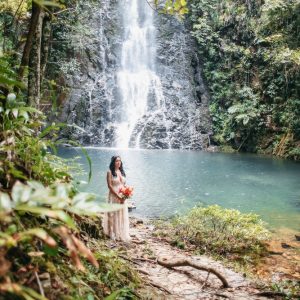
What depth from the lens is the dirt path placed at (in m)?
3.44

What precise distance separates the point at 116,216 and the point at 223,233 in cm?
209

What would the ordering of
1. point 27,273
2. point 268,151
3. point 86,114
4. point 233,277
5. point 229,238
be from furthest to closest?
point 86,114 < point 268,151 < point 229,238 < point 233,277 < point 27,273

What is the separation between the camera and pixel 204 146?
24.5 meters

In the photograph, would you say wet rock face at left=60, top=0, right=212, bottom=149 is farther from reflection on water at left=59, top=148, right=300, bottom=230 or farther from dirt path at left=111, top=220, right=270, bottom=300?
dirt path at left=111, top=220, right=270, bottom=300

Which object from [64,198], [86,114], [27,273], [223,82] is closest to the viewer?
[64,198]

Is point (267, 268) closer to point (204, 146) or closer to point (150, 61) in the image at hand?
point (204, 146)

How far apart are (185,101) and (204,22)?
6.00m

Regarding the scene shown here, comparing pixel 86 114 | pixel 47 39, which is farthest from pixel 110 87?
pixel 47 39

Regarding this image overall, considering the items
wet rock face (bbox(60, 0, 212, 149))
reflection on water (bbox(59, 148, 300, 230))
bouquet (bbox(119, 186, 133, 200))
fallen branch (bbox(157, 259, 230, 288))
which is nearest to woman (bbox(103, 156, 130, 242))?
bouquet (bbox(119, 186, 133, 200))

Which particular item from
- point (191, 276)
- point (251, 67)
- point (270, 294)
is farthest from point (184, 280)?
point (251, 67)

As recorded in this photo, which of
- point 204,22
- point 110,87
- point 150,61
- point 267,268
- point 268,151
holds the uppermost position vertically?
point 204,22

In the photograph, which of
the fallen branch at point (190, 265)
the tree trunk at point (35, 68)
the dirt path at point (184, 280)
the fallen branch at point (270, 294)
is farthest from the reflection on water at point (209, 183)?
the tree trunk at point (35, 68)

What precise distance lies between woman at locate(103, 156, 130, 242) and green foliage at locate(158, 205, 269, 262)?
107 cm

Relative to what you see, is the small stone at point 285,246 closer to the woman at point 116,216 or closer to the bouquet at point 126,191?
the woman at point 116,216
